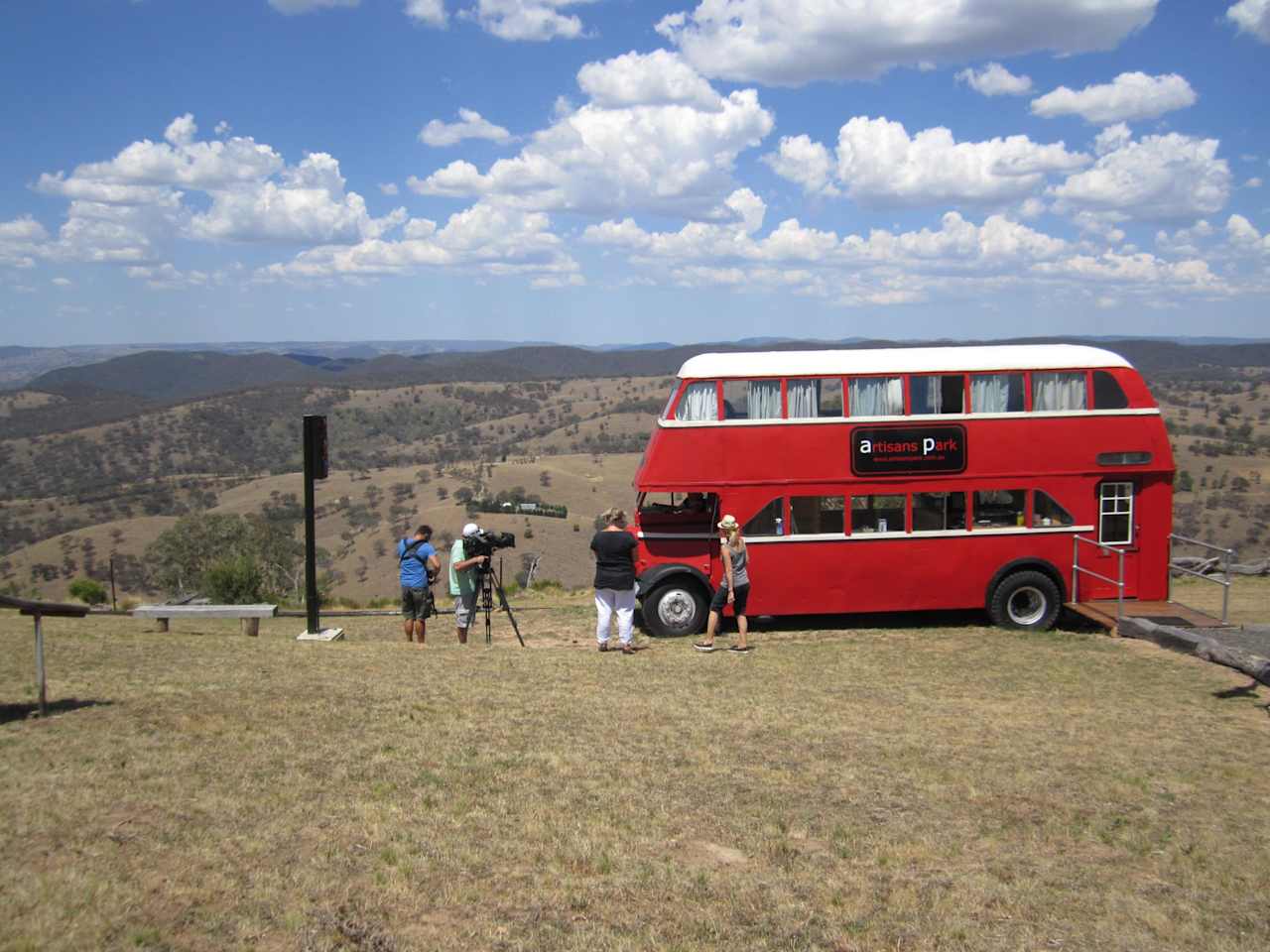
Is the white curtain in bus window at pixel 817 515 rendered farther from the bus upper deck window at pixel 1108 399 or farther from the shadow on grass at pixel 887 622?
the bus upper deck window at pixel 1108 399

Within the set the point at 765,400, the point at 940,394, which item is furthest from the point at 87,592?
the point at 940,394

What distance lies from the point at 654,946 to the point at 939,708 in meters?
6.10

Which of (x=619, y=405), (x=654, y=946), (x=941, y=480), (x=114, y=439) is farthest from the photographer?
(x=619, y=405)

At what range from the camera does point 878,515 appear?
15297 millimetres

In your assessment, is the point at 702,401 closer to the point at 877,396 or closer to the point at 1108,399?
the point at 877,396

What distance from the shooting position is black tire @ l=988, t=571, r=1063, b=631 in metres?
15.3

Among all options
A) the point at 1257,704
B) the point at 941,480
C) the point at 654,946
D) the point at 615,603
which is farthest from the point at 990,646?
the point at 654,946

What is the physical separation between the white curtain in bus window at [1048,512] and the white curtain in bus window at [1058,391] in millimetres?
1271

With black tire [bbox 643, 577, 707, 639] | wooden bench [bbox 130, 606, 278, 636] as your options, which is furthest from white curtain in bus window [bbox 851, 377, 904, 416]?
wooden bench [bbox 130, 606, 278, 636]

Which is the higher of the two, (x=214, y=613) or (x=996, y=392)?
(x=996, y=392)

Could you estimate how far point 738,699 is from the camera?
10633 mm

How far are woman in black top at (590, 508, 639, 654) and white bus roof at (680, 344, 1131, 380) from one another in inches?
114

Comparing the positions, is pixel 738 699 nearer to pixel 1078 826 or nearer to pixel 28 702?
pixel 1078 826

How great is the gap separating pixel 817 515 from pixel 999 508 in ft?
8.79
